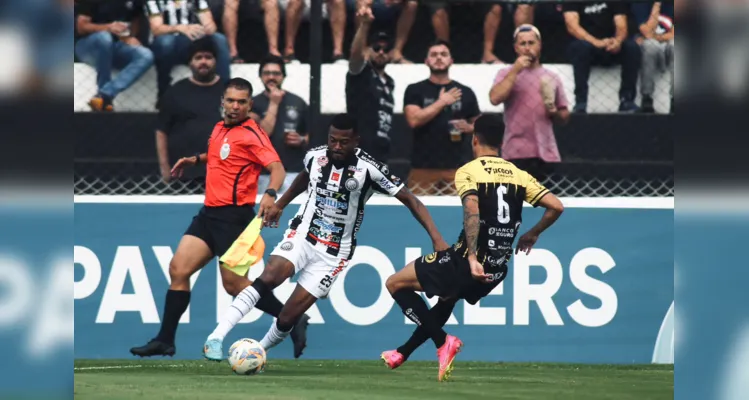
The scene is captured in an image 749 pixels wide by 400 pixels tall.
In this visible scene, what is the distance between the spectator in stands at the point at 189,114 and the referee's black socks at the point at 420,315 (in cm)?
276

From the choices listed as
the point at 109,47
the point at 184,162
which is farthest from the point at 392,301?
the point at 109,47

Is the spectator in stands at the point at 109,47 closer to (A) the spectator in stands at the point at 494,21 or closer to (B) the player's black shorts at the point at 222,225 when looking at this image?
(B) the player's black shorts at the point at 222,225

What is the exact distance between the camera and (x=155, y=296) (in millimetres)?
9812

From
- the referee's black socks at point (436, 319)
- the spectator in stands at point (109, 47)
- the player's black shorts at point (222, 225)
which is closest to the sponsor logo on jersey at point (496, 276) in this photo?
the referee's black socks at point (436, 319)

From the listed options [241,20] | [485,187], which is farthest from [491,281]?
[241,20]

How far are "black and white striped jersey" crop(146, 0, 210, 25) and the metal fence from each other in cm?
14

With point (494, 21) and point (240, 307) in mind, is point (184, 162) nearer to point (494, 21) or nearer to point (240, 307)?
point (240, 307)

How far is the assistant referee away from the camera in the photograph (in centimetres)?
845

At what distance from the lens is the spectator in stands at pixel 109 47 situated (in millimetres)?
10227

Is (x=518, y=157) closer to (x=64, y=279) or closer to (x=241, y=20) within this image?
(x=241, y=20)

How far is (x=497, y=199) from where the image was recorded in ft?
24.8

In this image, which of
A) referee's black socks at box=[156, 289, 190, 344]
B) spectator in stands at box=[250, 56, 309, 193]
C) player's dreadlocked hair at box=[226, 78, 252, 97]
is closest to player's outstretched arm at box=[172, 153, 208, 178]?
player's dreadlocked hair at box=[226, 78, 252, 97]

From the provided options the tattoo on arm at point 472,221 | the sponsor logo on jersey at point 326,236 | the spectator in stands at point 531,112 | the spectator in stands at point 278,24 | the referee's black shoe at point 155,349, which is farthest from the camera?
the spectator in stands at point 278,24

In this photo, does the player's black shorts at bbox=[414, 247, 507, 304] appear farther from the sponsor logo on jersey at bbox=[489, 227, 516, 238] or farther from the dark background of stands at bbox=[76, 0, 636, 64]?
the dark background of stands at bbox=[76, 0, 636, 64]
